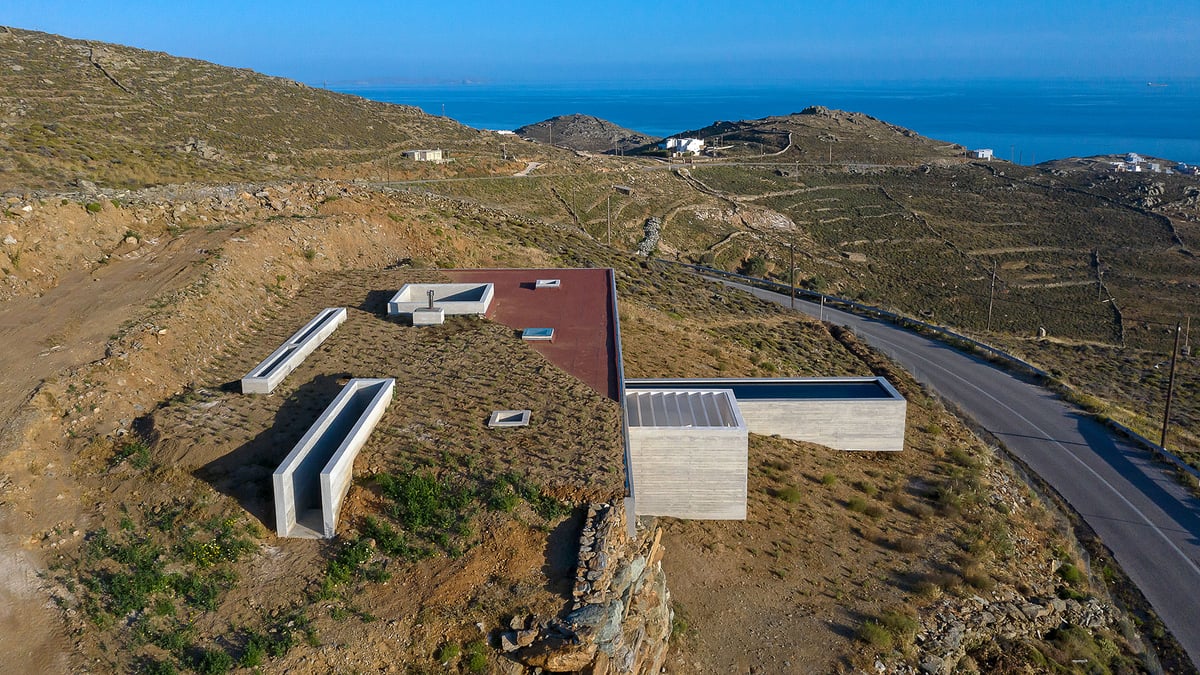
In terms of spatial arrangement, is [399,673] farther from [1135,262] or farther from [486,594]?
[1135,262]

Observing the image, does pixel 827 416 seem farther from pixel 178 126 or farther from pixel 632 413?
pixel 178 126

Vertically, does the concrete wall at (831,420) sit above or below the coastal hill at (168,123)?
below

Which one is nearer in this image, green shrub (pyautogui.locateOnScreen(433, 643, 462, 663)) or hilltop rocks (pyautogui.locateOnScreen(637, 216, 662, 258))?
green shrub (pyautogui.locateOnScreen(433, 643, 462, 663))

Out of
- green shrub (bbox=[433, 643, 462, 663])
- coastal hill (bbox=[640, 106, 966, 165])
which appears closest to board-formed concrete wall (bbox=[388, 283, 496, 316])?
green shrub (bbox=[433, 643, 462, 663])

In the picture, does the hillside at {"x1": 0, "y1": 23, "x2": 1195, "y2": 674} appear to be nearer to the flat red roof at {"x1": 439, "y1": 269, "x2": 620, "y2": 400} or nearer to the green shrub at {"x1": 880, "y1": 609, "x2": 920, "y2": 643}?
the green shrub at {"x1": 880, "y1": 609, "x2": 920, "y2": 643}

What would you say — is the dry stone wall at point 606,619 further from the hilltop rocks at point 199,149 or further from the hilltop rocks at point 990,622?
the hilltop rocks at point 199,149

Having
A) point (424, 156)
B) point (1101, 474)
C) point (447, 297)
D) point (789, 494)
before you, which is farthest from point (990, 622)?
point (424, 156)

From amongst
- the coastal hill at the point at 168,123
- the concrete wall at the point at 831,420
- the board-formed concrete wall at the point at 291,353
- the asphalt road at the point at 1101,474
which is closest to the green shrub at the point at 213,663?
the board-formed concrete wall at the point at 291,353
